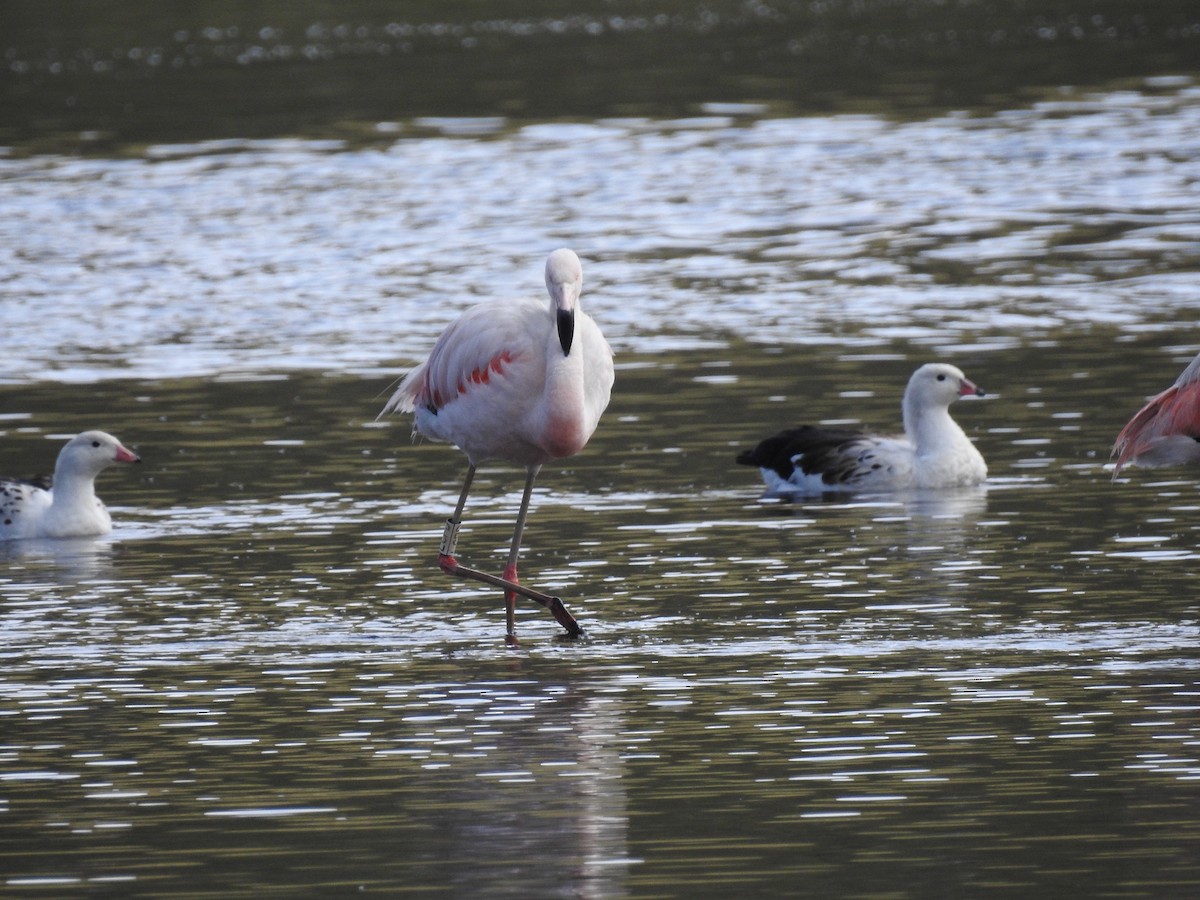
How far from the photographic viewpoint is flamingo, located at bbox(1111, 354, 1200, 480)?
1137 cm

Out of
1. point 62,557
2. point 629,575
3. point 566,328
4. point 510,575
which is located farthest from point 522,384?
point 62,557

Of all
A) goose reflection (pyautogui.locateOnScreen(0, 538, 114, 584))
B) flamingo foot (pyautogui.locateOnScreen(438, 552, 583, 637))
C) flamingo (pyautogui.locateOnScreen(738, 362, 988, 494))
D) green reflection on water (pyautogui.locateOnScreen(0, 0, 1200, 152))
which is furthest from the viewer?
green reflection on water (pyautogui.locateOnScreen(0, 0, 1200, 152))

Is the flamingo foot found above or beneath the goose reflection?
above

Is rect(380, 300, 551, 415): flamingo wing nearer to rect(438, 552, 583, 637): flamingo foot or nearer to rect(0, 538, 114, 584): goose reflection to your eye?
rect(438, 552, 583, 637): flamingo foot

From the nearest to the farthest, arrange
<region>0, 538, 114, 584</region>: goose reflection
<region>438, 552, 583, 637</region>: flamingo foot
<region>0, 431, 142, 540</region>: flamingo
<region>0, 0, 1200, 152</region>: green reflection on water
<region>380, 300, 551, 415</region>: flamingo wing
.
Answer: <region>438, 552, 583, 637</region>: flamingo foot, <region>380, 300, 551, 415</region>: flamingo wing, <region>0, 538, 114, 584</region>: goose reflection, <region>0, 431, 142, 540</region>: flamingo, <region>0, 0, 1200, 152</region>: green reflection on water

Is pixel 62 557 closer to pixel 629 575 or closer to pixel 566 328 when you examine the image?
pixel 629 575

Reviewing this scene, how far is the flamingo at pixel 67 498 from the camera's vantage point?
14.3m

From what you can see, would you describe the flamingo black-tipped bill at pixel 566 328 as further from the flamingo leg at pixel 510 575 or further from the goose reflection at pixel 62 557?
the goose reflection at pixel 62 557

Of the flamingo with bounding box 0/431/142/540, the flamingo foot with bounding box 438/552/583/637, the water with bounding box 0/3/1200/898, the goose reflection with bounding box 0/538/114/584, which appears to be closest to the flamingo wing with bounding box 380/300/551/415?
the flamingo foot with bounding box 438/552/583/637

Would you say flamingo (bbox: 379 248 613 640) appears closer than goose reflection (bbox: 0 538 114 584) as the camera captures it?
Yes

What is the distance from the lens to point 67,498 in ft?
47.2

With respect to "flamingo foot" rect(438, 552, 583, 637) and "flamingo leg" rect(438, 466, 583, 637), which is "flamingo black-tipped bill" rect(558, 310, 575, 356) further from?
"flamingo foot" rect(438, 552, 583, 637)

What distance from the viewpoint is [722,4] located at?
179ft

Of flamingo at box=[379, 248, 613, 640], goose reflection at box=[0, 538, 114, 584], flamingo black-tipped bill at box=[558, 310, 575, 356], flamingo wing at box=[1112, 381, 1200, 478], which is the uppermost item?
flamingo black-tipped bill at box=[558, 310, 575, 356]
